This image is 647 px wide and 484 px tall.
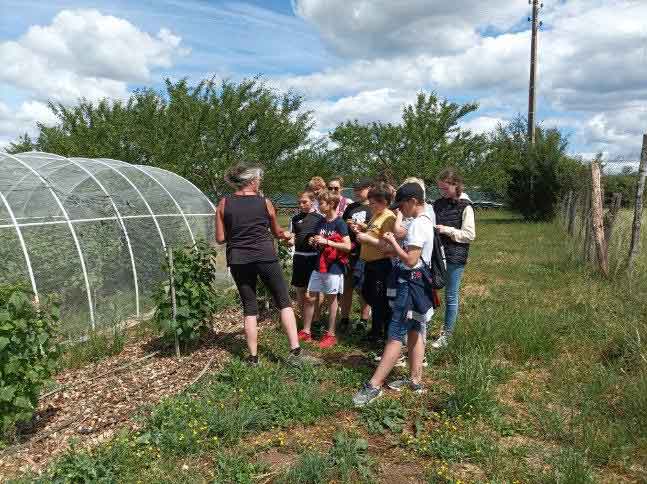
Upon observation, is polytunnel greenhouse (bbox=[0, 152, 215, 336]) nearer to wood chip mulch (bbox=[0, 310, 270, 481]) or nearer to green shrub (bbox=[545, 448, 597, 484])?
wood chip mulch (bbox=[0, 310, 270, 481])

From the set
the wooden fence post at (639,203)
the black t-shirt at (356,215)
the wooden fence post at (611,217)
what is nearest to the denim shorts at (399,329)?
the black t-shirt at (356,215)

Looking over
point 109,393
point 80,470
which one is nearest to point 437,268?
point 80,470

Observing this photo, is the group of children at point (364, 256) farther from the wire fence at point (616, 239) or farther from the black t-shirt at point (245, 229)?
the wire fence at point (616, 239)

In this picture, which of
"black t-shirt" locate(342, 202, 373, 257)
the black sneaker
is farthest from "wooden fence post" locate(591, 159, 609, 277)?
"black t-shirt" locate(342, 202, 373, 257)

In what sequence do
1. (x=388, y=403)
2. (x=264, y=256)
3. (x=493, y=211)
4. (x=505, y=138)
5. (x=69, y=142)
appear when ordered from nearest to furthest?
1. (x=388, y=403)
2. (x=264, y=256)
3. (x=69, y=142)
4. (x=505, y=138)
5. (x=493, y=211)

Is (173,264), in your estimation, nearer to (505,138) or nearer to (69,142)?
(69,142)

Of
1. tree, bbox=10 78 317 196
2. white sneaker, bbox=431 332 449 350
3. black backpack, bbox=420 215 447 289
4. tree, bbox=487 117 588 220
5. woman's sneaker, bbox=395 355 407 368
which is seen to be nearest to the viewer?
black backpack, bbox=420 215 447 289

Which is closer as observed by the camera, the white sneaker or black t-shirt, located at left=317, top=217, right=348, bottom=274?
the white sneaker

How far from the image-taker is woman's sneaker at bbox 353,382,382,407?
12.3ft

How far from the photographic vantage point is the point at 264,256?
14.8 feet

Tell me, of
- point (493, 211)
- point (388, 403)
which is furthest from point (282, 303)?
point (493, 211)

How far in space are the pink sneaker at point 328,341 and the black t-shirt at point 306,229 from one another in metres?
0.89

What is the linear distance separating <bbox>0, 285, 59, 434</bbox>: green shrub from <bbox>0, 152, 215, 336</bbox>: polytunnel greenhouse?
235cm

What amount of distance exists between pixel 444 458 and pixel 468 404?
1.88 ft
